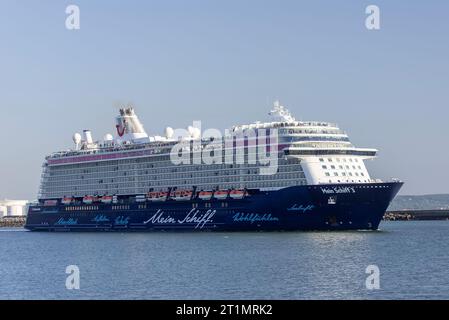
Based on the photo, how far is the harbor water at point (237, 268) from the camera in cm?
Result: 3522

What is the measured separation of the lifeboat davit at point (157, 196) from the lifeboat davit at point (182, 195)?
1599 millimetres

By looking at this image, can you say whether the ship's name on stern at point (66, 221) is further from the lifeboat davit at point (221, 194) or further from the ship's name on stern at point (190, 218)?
the lifeboat davit at point (221, 194)

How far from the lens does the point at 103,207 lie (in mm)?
89688

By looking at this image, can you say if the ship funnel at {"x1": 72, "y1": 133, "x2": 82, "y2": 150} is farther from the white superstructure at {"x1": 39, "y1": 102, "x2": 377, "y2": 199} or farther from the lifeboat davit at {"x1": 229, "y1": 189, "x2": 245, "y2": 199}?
the lifeboat davit at {"x1": 229, "y1": 189, "x2": 245, "y2": 199}

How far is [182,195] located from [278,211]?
13087 millimetres

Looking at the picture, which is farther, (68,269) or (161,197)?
(161,197)

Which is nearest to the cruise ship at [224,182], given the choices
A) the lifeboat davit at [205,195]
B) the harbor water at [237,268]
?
the lifeboat davit at [205,195]

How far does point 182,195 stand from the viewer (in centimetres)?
7981

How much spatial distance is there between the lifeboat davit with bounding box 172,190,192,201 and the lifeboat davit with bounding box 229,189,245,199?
20.0ft

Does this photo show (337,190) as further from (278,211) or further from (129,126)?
(129,126)

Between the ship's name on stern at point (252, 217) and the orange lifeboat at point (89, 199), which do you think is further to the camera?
the orange lifeboat at point (89, 199)
